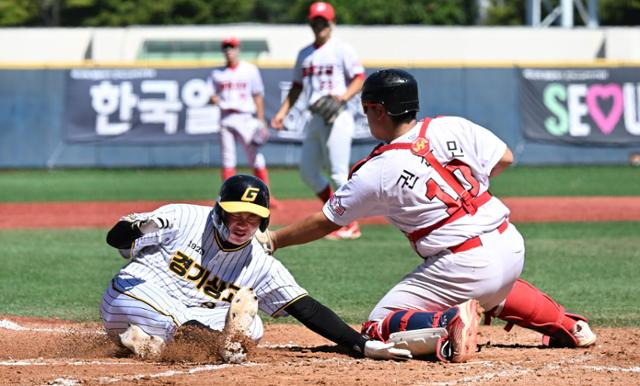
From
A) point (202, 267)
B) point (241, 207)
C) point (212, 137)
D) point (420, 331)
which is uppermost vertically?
point (241, 207)

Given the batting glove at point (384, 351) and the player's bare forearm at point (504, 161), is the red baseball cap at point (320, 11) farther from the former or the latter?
the batting glove at point (384, 351)

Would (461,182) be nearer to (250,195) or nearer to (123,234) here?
(250,195)

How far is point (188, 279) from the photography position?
5336mm

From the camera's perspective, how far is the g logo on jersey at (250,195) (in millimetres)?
5051

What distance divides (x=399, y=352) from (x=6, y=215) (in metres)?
9.37

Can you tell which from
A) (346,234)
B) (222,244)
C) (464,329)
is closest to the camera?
(464,329)

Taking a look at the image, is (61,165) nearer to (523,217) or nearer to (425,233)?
(523,217)

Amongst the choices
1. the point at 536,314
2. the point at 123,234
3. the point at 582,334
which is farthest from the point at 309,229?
the point at 582,334

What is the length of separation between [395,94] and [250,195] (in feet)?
2.76

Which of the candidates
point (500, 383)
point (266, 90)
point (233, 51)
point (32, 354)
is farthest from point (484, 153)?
point (266, 90)

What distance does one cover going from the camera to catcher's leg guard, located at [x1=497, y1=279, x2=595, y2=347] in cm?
563

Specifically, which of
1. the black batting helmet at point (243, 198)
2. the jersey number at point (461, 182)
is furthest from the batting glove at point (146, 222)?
the jersey number at point (461, 182)

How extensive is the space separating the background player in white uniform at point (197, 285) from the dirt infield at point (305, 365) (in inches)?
6.0

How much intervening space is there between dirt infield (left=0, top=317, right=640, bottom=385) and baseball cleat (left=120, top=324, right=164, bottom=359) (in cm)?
6
